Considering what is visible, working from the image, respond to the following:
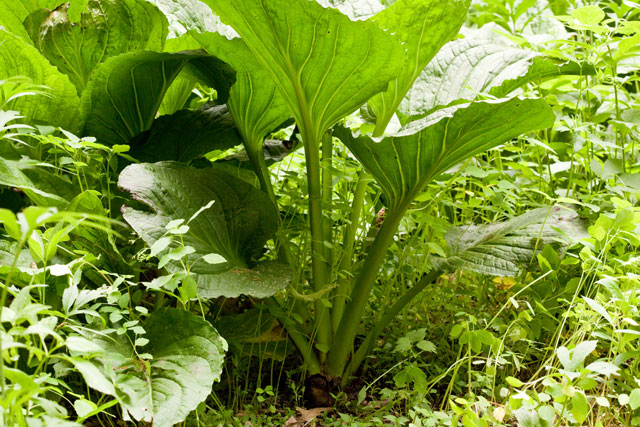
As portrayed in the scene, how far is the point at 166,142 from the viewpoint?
A: 1352mm

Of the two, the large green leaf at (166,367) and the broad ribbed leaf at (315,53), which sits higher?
the broad ribbed leaf at (315,53)

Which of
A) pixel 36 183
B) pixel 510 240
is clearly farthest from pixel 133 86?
pixel 510 240

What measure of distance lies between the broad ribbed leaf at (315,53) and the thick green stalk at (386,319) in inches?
15.3

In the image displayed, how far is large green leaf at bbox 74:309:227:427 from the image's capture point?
796 millimetres

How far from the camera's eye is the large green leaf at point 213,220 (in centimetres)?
98

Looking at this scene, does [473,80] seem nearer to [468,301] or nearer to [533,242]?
[533,242]

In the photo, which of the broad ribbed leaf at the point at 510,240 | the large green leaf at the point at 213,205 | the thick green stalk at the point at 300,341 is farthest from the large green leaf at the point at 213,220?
the broad ribbed leaf at the point at 510,240

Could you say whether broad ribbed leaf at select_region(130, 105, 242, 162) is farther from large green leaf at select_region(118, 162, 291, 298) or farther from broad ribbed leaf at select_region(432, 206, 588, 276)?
broad ribbed leaf at select_region(432, 206, 588, 276)

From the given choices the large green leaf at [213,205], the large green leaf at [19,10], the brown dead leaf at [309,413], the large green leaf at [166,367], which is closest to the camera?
the large green leaf at [166,367]

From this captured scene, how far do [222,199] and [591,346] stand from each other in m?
0.69

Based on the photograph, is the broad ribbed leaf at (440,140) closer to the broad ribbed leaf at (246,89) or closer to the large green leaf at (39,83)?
the broad ribbed leaf at (246,89)

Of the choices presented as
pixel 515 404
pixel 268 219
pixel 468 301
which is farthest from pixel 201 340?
pixel 468 301

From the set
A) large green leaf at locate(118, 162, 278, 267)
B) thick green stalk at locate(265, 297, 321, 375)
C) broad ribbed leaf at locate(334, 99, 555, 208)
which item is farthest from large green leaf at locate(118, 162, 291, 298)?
broad ribbed leaf at locate(334, 99, 555, 208)

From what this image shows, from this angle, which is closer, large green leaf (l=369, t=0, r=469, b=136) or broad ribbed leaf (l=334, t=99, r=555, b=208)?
broad ribbed leaf (l=334, t=99, r=555, b=208)
